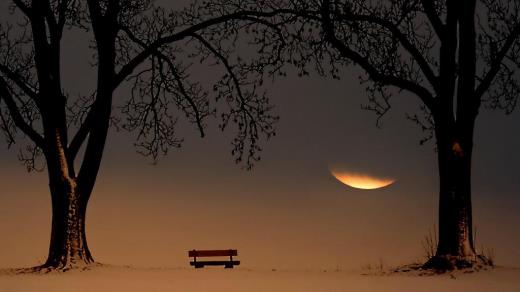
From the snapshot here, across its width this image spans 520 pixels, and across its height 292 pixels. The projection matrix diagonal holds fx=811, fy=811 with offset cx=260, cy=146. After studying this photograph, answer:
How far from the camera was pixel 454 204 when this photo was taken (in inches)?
729

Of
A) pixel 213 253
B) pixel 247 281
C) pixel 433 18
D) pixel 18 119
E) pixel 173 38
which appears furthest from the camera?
pixel 213 253

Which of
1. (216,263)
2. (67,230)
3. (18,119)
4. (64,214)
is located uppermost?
(18,119)

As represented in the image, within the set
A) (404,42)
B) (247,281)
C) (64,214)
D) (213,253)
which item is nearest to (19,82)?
(64,214)

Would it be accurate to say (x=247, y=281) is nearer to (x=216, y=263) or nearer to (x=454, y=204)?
(x=216, y=263)

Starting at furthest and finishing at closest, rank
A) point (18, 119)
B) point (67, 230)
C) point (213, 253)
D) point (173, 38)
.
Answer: point (213, 253), point (173, 38), point (18, 119), point (67, 230)

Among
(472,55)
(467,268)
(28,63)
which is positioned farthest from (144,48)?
(467,268)

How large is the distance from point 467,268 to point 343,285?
11.9 ft

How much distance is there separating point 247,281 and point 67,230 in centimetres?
502

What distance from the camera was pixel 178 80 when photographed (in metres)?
21.6

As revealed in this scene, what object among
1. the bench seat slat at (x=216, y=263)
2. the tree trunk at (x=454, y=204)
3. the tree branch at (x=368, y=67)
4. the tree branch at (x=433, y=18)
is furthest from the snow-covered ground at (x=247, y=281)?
the tree branch at (x=433, y=18)

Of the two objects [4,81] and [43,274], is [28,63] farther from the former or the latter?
[43,274]

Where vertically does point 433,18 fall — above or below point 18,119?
above

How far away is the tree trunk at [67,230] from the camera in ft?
61.9

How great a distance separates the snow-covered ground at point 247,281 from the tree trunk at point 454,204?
2.23 ft
